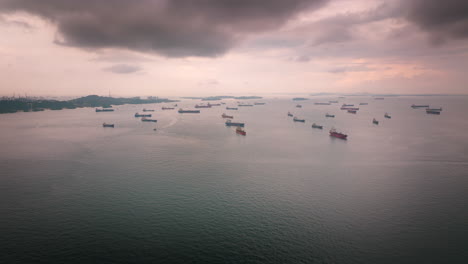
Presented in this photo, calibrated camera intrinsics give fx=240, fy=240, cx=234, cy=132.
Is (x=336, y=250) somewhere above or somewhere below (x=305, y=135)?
below

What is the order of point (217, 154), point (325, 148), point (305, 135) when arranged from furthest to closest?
point (305, 135)
point (325, 148)
point (217, 154)

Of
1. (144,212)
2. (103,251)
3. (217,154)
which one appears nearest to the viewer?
(103,251)

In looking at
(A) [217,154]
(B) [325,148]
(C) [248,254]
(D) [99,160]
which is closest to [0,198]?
(D) [99,160]

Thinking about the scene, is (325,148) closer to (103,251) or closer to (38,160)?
(103,251)

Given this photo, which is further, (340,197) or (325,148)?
(325,148)

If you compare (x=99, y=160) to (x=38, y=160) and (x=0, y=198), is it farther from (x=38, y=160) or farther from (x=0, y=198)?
(x=0, y=198)

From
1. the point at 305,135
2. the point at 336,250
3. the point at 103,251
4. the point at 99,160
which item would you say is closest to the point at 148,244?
the point at 103,251
